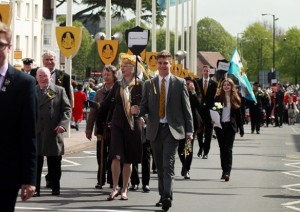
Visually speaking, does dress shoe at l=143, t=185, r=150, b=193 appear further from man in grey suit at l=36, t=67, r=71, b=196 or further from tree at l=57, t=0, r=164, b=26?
tree at l=57, t=0, r=164, b=26

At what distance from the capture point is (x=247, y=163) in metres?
22.9

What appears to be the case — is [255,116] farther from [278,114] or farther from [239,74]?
[239,74]

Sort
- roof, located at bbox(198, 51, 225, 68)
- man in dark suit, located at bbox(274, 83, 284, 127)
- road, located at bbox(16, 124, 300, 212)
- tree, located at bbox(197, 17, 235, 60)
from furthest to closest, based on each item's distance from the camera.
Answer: tree, located at bbox(197, 17, 235, 60), roof, located at bbox(198, 51, 225, 68), man in dark suit, located at bbox(274, 83, 284, 127), road, located at bbox(16, 124, 300, 212)

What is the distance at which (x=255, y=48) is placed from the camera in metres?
173

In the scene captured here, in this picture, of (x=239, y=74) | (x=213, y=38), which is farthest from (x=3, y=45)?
(x=213, y=38)

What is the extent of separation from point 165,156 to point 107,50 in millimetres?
22138

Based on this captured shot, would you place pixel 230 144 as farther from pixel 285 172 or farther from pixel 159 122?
pixel 159 122

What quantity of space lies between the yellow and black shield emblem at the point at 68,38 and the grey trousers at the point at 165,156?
644 inches

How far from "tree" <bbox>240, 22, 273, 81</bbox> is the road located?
14440 cm

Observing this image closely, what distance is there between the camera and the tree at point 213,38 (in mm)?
174625

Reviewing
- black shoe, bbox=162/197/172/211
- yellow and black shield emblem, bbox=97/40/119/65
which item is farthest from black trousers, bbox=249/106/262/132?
black shoe, bbox=162/197/172/211

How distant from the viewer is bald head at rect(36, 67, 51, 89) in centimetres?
1414

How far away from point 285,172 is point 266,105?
101ft

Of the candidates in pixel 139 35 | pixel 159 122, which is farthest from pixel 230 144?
pixel 159 122
